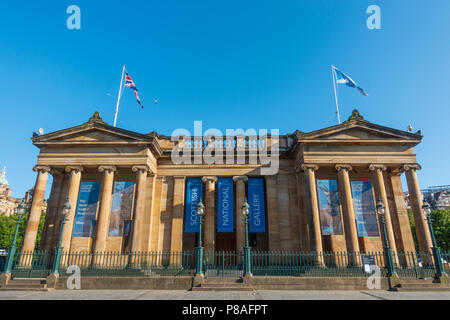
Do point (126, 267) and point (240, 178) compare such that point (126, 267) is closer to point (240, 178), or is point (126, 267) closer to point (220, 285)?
point (220, 285)

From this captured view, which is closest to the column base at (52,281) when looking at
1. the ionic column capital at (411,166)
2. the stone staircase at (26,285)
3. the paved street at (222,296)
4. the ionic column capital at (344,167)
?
the stone staircase at (26,285)

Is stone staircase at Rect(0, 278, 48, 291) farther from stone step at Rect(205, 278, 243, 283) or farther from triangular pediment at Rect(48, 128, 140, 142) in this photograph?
triangular pediment at Rect(48, 128, 140, 142)

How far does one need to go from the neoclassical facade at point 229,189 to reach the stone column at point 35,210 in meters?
0.08

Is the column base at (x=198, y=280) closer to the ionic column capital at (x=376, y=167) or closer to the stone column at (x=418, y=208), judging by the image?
the ionic column capital at (x=376, y=167)

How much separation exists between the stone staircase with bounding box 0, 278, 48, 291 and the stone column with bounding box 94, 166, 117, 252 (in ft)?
13.1

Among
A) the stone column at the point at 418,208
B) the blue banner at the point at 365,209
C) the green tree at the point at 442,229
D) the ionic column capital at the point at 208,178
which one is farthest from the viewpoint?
the green tree at the point at 442,229

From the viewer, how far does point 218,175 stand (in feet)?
74.4

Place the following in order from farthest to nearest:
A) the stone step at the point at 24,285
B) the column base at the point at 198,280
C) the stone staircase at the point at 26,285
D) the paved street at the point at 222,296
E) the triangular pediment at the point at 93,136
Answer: the triangular pediment at the point at 93,136 → the stone step at the point at 24,285 → the column base at the point at 198,280 → the stone staircase at the point at 26,285 → the paved street at the point at 222,296

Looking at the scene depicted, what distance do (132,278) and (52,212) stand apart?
39.5ft

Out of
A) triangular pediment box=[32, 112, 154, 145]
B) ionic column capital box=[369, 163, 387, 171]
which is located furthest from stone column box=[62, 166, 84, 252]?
ionic column capital box=[369, 163, 387, 171]

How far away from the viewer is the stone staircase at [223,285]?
43.9 ft

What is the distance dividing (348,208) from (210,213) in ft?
35.0

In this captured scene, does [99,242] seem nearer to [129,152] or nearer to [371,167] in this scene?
[129,152]

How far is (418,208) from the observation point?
19406mm
